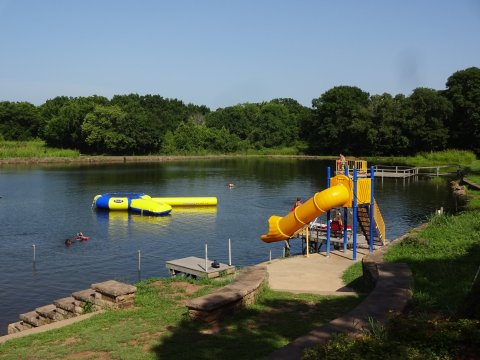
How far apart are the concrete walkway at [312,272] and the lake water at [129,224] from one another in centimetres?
690

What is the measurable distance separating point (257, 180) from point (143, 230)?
34782mm

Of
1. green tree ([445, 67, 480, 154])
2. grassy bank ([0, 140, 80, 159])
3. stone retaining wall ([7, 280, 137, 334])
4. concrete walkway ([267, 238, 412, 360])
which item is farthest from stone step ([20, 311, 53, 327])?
grassy bank ([0, 140, 80, 159])

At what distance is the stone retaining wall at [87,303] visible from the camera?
13133 millimetres

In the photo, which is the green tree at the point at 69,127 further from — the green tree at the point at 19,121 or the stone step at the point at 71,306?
the stone step at the point at 71,306

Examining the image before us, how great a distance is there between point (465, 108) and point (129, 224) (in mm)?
73603

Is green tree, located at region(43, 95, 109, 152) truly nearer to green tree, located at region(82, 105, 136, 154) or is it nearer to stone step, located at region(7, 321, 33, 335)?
green tree, located at region(82, 105, 136, 154)

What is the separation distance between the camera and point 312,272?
18.7 metres

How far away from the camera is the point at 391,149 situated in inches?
3984

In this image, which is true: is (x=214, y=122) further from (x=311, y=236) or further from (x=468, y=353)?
(x=468, y=353)

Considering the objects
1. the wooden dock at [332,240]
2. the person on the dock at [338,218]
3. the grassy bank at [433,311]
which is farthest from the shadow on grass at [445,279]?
the person on the dock at [338,218]

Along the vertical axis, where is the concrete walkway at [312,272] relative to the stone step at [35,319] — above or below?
above

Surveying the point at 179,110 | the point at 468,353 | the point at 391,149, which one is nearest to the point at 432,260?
the point at 468,353

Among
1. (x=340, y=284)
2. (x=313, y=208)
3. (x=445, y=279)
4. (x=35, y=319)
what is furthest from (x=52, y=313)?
(x=445, y=279)

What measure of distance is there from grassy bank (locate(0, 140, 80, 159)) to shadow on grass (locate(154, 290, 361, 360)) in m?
101
